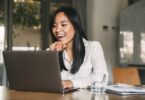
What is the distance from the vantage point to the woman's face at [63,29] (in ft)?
6.49

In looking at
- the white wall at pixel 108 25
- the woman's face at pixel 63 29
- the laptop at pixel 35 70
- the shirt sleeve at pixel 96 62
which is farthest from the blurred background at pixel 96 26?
the laptop at pixel 35 70

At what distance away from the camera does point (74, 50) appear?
206cm

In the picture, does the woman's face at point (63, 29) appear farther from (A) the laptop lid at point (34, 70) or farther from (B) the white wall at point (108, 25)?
(B) the white wall at point (108, 25)

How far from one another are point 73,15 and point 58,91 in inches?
27.9

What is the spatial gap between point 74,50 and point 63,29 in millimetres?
166

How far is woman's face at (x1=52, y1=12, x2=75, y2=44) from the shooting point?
1978 millimetres

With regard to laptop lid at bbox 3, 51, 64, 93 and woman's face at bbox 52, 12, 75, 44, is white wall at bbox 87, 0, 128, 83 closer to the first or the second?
woman's face at bbox 52, 12, 75, 44

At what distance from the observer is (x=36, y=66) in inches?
59.9

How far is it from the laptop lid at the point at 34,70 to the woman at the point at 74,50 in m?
0.43

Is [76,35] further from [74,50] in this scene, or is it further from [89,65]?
[89,65]

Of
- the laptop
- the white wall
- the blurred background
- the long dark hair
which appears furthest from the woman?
the white wall

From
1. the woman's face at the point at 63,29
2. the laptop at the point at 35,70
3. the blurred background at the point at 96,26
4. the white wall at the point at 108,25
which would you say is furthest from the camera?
the white wall at the point at 108,25

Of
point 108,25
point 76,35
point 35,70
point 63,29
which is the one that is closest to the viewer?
point 35,70

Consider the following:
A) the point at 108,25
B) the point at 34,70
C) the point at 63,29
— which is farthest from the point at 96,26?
the point at 34,70
